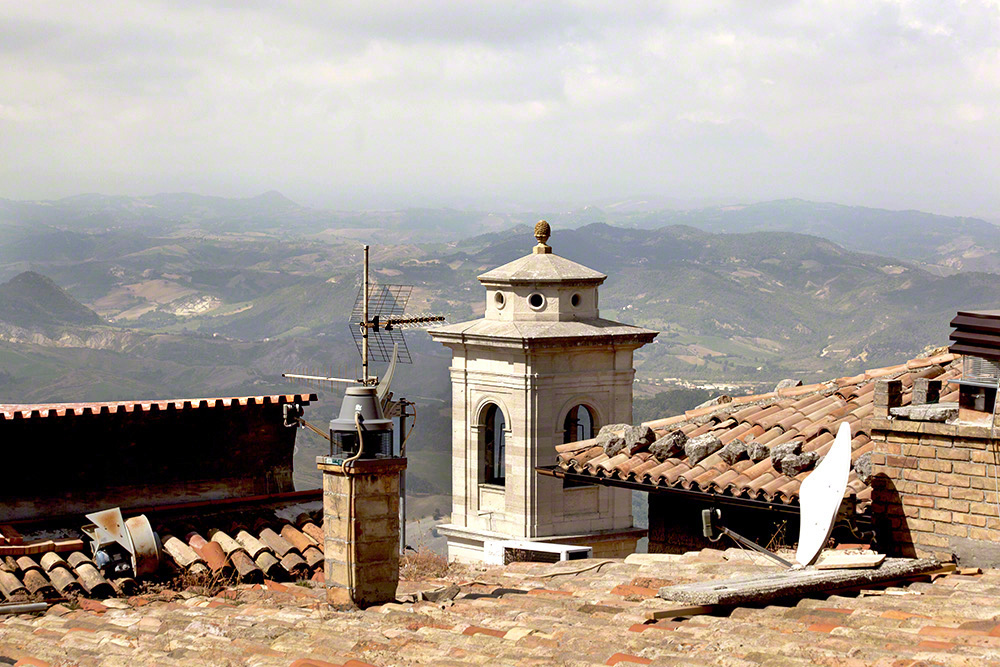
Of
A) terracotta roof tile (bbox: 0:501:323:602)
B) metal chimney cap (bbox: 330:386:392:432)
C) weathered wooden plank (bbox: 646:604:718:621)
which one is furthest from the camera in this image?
terracotta roof tile (bbox: 0:501:323:602)

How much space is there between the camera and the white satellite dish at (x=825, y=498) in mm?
9006

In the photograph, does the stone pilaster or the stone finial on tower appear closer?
the stone pilaster

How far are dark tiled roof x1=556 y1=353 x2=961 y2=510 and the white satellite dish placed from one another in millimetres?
1561

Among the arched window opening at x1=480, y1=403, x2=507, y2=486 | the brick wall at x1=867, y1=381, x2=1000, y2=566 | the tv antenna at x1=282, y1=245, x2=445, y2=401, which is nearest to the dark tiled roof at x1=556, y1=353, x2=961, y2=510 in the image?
the brick wall at x1=867, y1=381, x2=1000, y2=566

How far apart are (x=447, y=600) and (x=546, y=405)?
11095 millimetres

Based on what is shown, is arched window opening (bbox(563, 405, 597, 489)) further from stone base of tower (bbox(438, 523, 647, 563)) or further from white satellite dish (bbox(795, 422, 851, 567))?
white satellite dish (bbox(795, 422, 851, 567))

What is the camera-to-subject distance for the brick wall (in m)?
8.98

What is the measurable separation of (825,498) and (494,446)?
13.2 m

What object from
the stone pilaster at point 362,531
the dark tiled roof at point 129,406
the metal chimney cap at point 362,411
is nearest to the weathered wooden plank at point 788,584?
the stone pilaster at point 362,531

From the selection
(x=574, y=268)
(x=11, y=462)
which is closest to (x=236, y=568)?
(x=11, y=462)

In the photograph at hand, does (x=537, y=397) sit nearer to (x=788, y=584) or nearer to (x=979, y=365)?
(x=979, y=365)

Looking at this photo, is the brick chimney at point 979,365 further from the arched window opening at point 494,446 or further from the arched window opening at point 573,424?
the arched window opening at point 494,446

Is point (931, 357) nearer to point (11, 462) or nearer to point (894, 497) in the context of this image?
point (894, 497)

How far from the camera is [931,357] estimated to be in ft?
46.5
